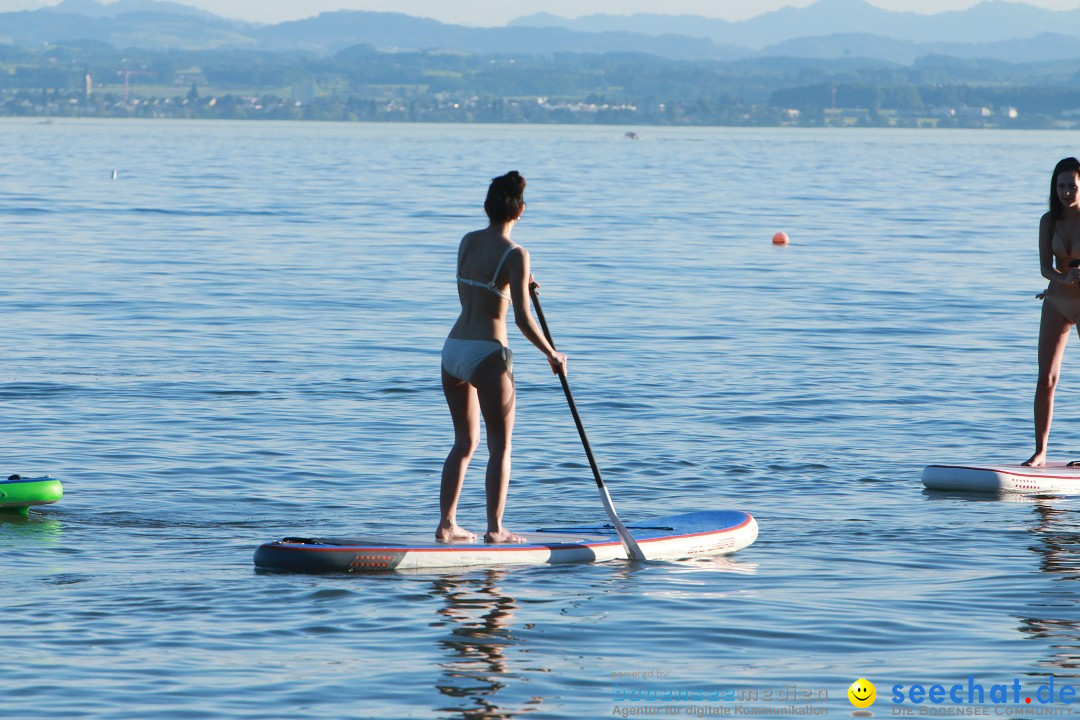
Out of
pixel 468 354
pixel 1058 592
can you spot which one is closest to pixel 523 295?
pixel 468 354

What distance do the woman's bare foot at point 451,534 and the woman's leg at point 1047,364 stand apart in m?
4.84

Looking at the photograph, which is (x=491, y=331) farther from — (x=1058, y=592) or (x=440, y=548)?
(x=1058, y=592)

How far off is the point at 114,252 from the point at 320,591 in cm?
2384

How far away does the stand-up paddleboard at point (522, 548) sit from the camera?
29.9 ft

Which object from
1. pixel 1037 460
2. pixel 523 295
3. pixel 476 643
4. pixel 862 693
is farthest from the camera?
pixel 1037 460

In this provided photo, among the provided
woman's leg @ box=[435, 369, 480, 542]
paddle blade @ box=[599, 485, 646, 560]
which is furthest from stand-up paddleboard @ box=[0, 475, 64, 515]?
paddle blade @ box=[599, 485, 646, 560]

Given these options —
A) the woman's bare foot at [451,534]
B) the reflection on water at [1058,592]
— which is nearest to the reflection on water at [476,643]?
the woman's bare foot at [451,534]

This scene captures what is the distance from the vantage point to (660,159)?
94062 mm

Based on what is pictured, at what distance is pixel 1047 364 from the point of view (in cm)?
1179

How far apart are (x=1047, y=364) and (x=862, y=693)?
5290 mm

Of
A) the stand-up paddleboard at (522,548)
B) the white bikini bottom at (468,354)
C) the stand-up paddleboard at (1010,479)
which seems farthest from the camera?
the stand-up paddleboard at (1010,479)

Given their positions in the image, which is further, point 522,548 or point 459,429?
point 522,548

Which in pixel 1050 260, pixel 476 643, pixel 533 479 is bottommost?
pixel 533 479

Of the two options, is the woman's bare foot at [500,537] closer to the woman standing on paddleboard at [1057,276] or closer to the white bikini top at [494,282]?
the white bikini top at [494,282]
